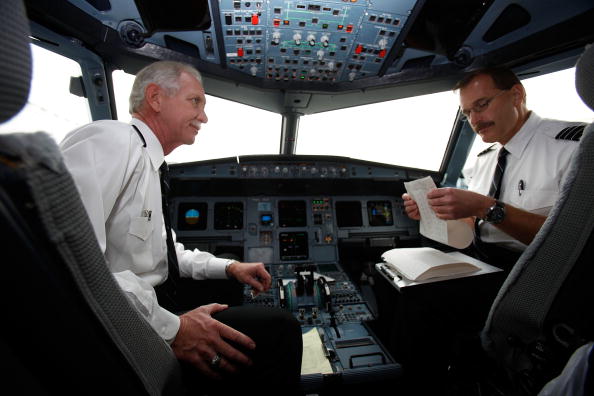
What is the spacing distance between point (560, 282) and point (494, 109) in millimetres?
1365

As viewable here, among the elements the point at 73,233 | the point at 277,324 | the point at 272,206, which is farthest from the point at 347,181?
the point at 73,233

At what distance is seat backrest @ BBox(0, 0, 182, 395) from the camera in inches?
11.5

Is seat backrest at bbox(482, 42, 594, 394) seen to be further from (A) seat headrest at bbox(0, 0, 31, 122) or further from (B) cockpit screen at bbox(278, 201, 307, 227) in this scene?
(B) cockpit screen at bbox(278, 201, 307, 227)

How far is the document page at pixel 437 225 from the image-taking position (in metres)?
1.30

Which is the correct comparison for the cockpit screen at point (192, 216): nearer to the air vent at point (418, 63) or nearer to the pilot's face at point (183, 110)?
the pilot's face at point (183, 110)

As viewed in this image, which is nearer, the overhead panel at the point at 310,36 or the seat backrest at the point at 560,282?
the seat backrest at the point at 560,282

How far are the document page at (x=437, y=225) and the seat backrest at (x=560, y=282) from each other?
547 mm

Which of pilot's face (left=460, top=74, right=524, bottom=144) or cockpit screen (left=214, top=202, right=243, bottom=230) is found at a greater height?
pilot's face (left=460, top=74, right=524, bottom=144)

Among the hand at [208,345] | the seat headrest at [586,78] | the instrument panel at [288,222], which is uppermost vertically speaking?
the seat headrest at [586,78]

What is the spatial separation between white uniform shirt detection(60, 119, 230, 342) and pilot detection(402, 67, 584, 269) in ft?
4.22

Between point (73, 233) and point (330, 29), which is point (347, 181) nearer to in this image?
point (330, 29)

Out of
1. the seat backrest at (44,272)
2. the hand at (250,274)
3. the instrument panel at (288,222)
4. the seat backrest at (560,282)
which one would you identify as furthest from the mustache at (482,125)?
the seat backrest at (44,272)

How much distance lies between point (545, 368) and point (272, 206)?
2.35 m

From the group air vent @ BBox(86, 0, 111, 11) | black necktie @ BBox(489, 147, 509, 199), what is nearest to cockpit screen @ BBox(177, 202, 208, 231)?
air vent @ BBox(86, 0, 111, 11)
